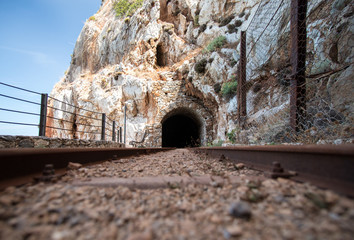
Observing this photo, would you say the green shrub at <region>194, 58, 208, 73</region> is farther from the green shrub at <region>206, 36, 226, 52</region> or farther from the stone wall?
the stone wall

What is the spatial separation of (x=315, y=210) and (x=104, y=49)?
25.5 metres

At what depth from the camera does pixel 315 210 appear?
0.85 meters

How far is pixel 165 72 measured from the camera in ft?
53.9

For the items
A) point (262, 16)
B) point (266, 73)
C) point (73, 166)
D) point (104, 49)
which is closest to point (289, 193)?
point (73, 166)

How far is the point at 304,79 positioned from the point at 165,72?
13.6 metres

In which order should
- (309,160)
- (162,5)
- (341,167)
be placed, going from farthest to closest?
(162,5) → (309,160) → (341,167)

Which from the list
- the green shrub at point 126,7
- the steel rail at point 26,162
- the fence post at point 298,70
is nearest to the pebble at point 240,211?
the steel rail at point 26,162

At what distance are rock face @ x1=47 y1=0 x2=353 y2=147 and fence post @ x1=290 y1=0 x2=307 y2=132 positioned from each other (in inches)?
106

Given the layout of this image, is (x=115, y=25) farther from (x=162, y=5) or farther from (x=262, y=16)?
(x=262, y=16)

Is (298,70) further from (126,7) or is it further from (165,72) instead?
(126,7)

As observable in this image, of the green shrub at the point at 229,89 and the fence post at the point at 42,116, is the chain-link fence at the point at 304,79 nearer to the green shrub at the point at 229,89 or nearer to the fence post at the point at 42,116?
the green shrub at the point at 229,89

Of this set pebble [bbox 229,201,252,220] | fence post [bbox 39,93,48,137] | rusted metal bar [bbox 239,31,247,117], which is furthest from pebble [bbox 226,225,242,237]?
rusted metal bar [bbox 239,31,247,117]

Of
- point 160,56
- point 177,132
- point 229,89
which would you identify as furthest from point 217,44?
point 177,132

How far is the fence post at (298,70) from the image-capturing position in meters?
3.89
